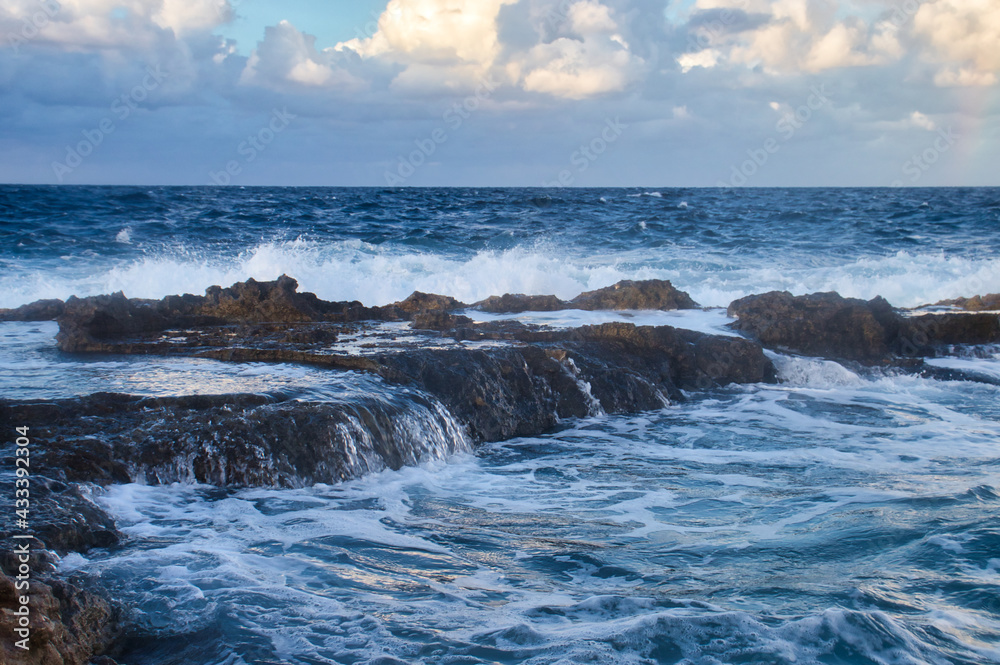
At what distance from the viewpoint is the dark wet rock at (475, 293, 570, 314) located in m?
10.3

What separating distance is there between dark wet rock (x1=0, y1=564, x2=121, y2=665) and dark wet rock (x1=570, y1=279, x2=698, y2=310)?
7.98 meters

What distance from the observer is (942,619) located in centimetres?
348

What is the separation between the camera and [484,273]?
1438 centimetres

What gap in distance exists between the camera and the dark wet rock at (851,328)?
9.03 metres

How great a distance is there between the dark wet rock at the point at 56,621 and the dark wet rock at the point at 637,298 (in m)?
7.98

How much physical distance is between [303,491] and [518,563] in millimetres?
1760

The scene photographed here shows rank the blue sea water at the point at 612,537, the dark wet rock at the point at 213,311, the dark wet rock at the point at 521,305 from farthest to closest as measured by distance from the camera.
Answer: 1. the dark wet rock at the point at 521,305
2. the dark wet rock at the point at 213,311
3. the blue sea water at the point at 612,537

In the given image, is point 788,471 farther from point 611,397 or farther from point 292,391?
point 292,391

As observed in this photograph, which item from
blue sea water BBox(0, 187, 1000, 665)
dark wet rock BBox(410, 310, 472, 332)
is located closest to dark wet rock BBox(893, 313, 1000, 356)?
blue sea water BBox(0, 187, 1000, 665)

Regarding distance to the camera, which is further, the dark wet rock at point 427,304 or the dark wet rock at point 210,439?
the dark wet rock at point 427,304

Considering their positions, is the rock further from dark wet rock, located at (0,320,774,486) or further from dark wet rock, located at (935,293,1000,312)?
dark wet rock, located at (935,293,1000,312)

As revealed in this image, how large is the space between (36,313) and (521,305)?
6203 millimetres

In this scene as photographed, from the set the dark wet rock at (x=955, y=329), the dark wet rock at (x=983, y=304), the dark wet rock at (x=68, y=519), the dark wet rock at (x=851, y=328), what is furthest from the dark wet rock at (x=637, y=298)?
the dark wet rock at (x=68, y=519)

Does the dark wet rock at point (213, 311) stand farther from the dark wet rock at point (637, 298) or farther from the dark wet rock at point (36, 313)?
the dark wet rock at point (637, 298)
